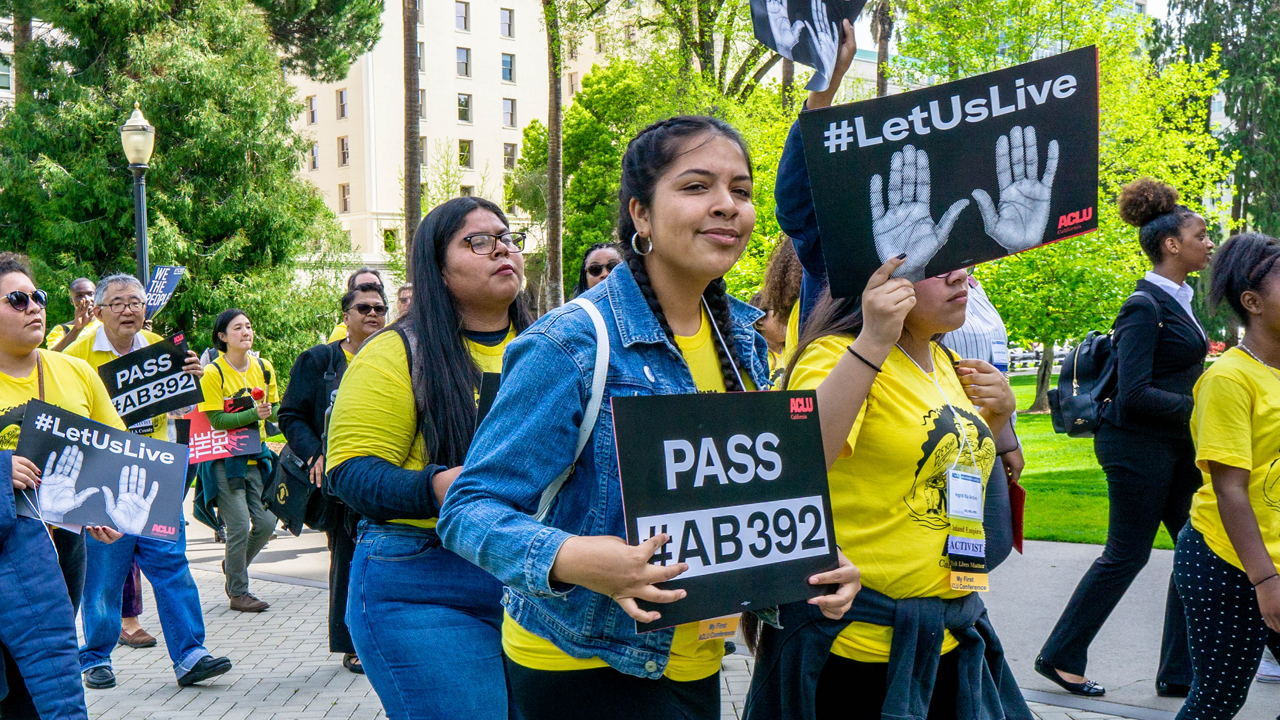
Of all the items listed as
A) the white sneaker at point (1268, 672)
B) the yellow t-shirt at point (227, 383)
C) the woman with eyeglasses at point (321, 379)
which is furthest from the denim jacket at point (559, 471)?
the yellow t-shirt at point (227, 383)

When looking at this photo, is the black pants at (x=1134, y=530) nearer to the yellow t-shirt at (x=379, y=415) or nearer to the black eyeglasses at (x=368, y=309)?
the yellow t-shirt at (x=379, y=415)

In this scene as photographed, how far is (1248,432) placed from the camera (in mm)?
3582

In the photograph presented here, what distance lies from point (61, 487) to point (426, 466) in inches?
82.9

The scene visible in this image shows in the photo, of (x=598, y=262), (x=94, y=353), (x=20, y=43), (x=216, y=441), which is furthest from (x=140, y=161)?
(x=20, y=43)

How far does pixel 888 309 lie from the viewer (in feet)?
7.43

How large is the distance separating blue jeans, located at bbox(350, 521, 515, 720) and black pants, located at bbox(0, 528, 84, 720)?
6.67 ft

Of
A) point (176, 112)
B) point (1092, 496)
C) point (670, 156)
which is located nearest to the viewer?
point (670, 156)

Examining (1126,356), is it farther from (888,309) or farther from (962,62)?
(962,62)

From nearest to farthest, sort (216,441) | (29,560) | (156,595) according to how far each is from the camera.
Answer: (29,560) → (156,595) → (216,441)

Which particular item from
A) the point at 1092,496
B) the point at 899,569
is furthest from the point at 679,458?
the point at 1092,496

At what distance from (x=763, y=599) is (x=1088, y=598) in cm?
383

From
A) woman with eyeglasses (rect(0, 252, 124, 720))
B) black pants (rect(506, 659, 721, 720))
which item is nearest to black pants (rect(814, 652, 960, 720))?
black pants (rect(506, 659, 721, 720))

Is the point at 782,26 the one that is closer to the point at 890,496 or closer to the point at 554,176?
the point at 890,496

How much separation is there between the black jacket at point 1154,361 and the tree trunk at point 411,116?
44.8 ft
